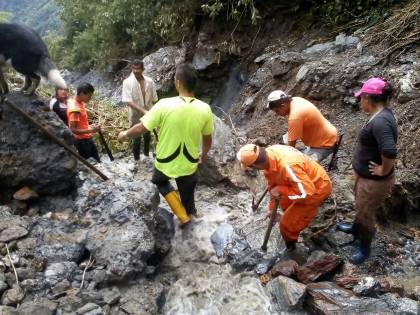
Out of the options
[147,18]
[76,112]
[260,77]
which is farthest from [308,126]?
[147,18]

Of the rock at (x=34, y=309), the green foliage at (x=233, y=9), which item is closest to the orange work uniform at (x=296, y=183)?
the rock at (x=34, y=309)

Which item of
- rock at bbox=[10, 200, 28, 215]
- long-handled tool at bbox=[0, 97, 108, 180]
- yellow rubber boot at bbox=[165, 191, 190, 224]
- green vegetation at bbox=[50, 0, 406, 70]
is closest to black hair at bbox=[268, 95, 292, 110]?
yellow rubber boot at bbox=[165, 191, 190, 224]

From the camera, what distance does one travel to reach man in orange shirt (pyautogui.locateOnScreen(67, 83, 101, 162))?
17.7ft

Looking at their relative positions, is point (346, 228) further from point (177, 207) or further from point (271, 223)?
point (177, 207)

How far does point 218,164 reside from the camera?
6414 millimetres

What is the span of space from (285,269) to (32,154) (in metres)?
2.93

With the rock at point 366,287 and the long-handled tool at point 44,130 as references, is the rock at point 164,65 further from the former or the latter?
the rock at point 366,287

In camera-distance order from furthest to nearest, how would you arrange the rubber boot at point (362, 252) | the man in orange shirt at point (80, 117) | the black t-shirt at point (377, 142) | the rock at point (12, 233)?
the man in orange shirt at point (80, 117) < the rubber boot at point (362, 252) < the rock at point (12, 233) < the black t-shirt at point (377, 142)

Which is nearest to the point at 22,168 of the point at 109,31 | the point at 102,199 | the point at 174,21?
the point at 102,199

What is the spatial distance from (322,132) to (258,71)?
4.33 m

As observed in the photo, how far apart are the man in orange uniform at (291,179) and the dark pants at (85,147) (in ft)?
8.85

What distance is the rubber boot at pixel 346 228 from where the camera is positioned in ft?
15.7

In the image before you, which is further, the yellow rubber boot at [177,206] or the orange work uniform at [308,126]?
the yellow rubber boot at [177,206]

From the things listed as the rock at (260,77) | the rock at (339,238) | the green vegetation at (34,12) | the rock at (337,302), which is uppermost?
the rock at (260,77)
